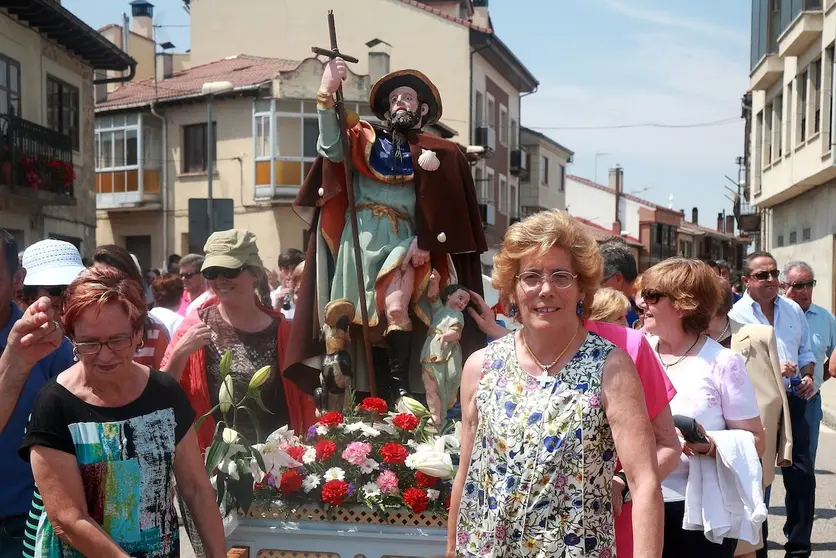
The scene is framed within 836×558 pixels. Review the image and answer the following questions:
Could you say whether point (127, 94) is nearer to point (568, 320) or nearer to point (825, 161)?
point (825, 161)

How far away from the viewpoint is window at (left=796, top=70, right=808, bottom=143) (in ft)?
84.1

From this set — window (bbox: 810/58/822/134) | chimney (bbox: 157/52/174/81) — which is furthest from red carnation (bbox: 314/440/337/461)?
chimney (bbox: 157/52/174/81)

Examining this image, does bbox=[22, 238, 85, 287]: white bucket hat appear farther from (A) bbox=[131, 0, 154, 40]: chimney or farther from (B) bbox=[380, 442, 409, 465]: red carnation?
(A) bbox=[131, 0, 154, 40]: chimney

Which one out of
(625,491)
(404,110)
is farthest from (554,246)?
(404,110)

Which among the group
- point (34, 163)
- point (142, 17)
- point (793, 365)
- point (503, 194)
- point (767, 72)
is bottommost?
point (793, 365)

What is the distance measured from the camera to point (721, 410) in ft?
13.7

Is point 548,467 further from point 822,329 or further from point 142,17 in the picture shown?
point 142,17

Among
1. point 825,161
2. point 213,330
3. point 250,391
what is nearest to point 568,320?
point 250,391

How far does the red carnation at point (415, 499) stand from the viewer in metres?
4.11

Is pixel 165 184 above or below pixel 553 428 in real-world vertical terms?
above

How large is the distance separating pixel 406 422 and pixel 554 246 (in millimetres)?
1522

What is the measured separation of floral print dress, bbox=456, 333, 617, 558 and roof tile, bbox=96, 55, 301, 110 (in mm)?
30810

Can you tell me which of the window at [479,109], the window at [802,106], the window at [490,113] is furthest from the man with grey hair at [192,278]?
the window at [490,113]

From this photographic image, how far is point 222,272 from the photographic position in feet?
16.4
